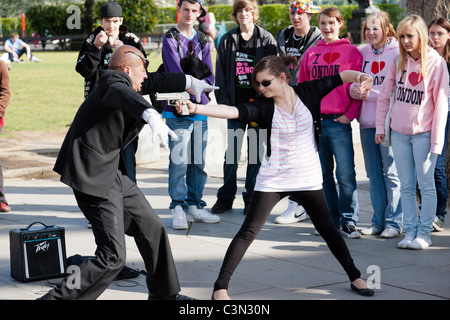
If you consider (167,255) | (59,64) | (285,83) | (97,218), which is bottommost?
(59,64)

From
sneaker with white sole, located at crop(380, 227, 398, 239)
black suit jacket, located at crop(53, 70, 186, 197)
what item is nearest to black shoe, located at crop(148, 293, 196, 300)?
black suit jacket, located at crop(53, 70, 186, 197)

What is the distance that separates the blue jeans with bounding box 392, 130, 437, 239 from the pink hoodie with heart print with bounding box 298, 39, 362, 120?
54 cm

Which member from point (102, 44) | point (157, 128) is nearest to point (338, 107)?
point (102, 44)

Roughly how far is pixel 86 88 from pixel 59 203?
1950 mm

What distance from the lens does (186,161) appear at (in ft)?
24.7

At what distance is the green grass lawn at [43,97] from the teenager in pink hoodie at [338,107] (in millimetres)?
8472

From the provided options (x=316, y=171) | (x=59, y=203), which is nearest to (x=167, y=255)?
(x=316, y=171)

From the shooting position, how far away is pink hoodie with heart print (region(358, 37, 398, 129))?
687 centimetres

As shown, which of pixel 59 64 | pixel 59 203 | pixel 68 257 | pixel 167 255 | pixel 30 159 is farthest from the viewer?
pixel 59 64

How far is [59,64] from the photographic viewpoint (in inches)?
1330

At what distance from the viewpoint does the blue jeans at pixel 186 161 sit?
24.5ft

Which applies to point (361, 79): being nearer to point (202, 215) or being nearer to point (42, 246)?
point (42, 246)

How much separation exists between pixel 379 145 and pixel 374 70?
2.31 ft
